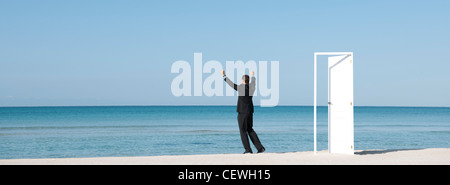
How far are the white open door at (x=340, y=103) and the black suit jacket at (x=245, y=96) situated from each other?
1577 mm

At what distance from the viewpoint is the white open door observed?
10305 mm

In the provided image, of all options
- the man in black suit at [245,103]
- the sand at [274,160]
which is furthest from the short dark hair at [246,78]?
the sand at [274,160]

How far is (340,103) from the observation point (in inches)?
417

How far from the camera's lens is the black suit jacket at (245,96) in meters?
11.0

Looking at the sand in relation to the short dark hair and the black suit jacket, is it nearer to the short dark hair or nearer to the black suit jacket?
the black suit jacket

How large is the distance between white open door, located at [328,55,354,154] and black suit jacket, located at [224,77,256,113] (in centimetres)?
158

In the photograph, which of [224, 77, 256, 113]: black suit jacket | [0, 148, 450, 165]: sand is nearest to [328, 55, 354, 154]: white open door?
[0, 148, 450, 165]: sand

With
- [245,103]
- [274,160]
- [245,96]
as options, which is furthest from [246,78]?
[274,160]

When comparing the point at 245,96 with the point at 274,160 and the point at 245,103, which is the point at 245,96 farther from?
the point at 274,160

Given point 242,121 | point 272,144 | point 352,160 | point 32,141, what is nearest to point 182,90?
point 242,121

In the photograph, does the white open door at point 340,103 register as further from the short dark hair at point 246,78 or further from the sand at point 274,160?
the short dark hair at point 246,78
